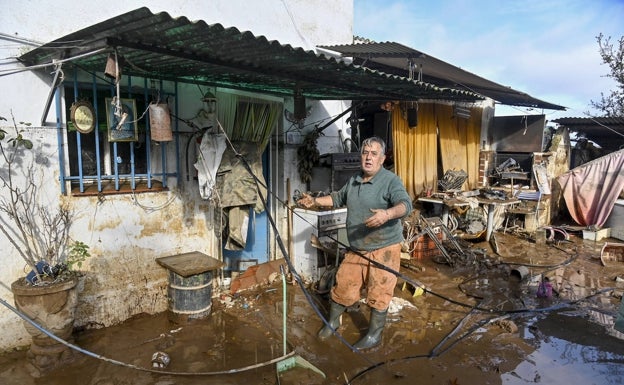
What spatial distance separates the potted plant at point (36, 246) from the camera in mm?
3822

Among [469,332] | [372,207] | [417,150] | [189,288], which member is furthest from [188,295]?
[417,150]

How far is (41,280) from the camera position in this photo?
3.94 metres

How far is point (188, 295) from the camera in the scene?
5.03 meters

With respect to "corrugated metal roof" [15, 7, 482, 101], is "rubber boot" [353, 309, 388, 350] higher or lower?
lower

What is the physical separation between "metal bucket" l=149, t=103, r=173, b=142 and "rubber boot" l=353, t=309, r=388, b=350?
10.3 ft

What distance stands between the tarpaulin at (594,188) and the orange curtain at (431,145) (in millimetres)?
3180

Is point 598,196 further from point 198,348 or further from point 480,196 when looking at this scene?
point 198,348

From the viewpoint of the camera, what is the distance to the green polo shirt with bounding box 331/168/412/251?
434cm

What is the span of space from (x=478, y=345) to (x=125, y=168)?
4968mm

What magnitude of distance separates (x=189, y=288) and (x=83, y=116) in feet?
7.80

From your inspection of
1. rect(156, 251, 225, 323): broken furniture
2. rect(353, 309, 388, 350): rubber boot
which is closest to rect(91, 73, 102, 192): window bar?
rect(156, 251, 225, 323): broken furniture

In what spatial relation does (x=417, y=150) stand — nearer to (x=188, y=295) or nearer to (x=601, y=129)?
(x=188, y=295)

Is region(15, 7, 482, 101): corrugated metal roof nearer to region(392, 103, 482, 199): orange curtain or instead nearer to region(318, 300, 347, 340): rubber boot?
region(392, 103, 482, 199): orange curtain

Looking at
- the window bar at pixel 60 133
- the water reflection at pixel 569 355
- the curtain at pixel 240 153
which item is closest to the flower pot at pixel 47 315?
the window bar at pixel 60 133
